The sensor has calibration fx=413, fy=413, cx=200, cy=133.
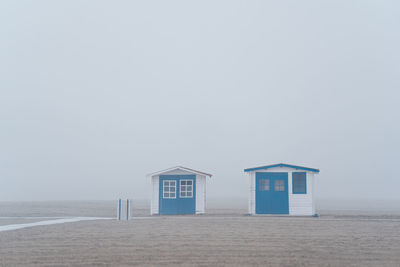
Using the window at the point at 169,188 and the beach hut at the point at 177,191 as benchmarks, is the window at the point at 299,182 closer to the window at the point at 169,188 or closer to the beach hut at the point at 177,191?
the beach hut at the point at 177,191

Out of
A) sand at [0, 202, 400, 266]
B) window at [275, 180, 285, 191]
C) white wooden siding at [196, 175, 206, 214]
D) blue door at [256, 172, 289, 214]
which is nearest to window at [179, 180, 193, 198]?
white wooden siding at [196, 175, 206, 214]

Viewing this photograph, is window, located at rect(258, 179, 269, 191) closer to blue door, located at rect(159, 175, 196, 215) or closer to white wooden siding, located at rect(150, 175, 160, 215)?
blue door, located at rect(159, 175, 196, 215)

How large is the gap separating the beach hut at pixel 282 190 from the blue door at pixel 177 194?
4042mm

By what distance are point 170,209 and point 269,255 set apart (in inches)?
638

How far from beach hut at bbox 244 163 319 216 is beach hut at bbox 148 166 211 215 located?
369cm

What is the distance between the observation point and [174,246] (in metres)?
12.4

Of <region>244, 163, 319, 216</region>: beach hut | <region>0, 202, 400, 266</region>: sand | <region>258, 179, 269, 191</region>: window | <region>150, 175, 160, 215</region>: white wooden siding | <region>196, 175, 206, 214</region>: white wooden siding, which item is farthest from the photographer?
<region>150, 175, 160, 215</region>: white wooden siding

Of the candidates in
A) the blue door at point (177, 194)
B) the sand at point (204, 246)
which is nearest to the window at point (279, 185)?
the blue door at point (177, 194)

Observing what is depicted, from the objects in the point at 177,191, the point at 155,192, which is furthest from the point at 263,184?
the point at 155,192

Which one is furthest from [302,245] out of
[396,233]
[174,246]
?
[396,233]

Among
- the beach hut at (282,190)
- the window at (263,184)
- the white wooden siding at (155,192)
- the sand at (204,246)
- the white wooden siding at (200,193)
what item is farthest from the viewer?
the white wooden siding at (155,192)

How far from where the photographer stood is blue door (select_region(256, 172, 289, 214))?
2489cm

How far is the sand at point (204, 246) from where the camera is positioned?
1058 cm

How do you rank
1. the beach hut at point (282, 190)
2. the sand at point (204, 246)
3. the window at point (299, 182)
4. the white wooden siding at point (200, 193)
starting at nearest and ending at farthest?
the sand at point (204, 246) < the beach hut at point (282, 190) < the window at point (299, 182) < the white wooden siding at point (200, 193)
